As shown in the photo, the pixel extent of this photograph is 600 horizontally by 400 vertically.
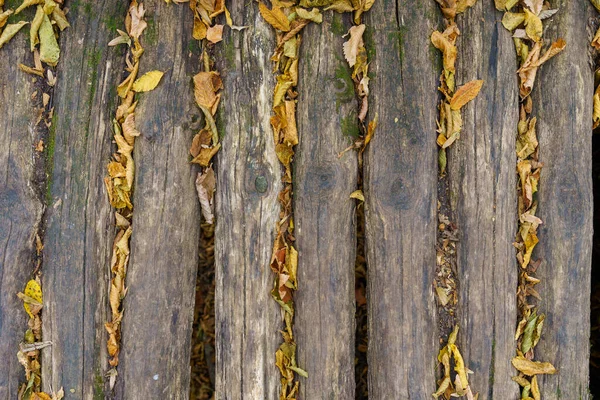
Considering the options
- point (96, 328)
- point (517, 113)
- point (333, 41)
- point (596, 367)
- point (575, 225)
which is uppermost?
point (333, 41)

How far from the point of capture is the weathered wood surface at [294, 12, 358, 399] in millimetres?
2588

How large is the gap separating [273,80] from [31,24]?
123 cm

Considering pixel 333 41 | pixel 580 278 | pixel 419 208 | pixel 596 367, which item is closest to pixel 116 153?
pixel 333 41

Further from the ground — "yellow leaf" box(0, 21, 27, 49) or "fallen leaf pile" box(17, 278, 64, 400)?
"yellow leaf" box(0, 21, 27, 49)

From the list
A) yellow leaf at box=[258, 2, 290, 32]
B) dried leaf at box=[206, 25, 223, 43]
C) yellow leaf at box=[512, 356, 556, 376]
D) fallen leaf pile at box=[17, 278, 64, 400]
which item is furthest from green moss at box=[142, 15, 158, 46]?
yellow leaf at box=[512, 356, 556, 376]

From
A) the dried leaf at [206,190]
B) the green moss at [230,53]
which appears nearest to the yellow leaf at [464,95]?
the green moss at [230,53]

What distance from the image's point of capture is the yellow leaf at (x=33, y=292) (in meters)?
2.62

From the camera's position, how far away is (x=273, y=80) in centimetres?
259

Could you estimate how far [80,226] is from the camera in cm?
262

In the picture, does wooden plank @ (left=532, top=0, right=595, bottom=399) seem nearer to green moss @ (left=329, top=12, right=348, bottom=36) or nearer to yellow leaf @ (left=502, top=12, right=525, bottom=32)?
→ yellow leaf @ (left=502, top=12, right=525, bottom=32)

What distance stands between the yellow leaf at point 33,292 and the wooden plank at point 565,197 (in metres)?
2.44

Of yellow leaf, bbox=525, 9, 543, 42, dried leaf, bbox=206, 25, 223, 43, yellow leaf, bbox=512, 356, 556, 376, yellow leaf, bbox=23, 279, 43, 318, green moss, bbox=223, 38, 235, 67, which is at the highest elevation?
yellow leaf, bbox=525, 9, 543, 42

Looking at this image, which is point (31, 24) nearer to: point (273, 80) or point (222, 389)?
point (273, 80)

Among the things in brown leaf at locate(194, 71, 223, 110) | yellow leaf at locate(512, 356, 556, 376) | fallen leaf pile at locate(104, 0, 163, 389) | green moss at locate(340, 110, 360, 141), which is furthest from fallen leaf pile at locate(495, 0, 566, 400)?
fallen leaf pile at locate(104, 0, 163, 389)
